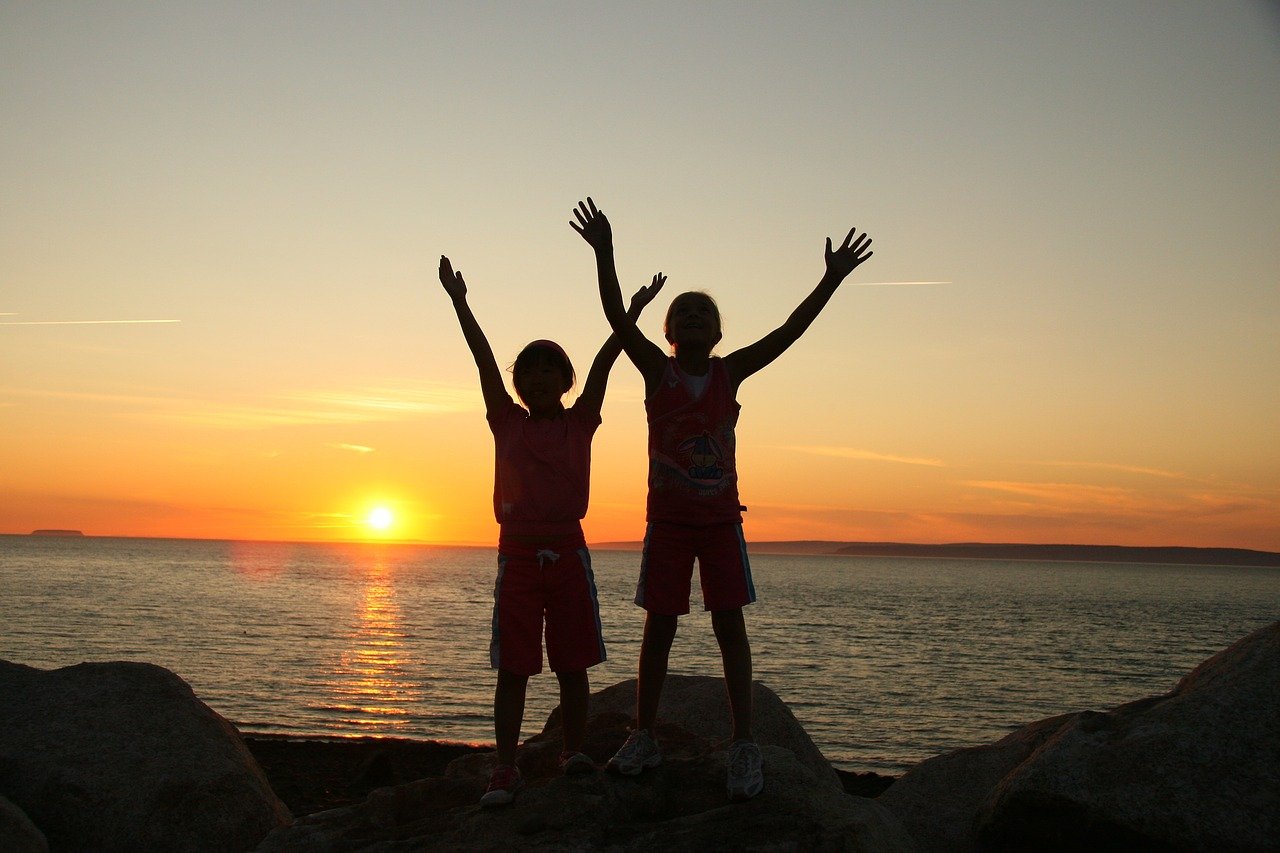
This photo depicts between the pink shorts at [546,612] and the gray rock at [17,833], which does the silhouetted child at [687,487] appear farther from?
the gray rock at [17,833]

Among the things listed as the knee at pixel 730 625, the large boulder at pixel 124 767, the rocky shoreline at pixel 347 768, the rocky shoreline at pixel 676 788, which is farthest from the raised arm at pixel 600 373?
the rocky shoreline at pixel 347 768

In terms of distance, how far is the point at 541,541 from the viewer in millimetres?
5363

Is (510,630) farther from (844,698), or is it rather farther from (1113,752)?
(844,698)

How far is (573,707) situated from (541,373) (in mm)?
1890

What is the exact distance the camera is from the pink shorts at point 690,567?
5.05 metres

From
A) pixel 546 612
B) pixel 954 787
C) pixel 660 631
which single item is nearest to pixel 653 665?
pixel 660 631

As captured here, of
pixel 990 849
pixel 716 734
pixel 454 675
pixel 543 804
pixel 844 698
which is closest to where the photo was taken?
pixel 543 804

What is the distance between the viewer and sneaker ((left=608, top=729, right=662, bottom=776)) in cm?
499

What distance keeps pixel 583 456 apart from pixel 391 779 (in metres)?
8.78

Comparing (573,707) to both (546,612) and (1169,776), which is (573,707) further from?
(1169,776)

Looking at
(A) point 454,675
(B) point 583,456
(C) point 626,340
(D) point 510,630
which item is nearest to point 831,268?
(C) point 626,340

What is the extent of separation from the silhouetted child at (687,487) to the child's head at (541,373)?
469 millimetres

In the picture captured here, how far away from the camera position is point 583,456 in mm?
5590

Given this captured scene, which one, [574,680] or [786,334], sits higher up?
[786,334]
